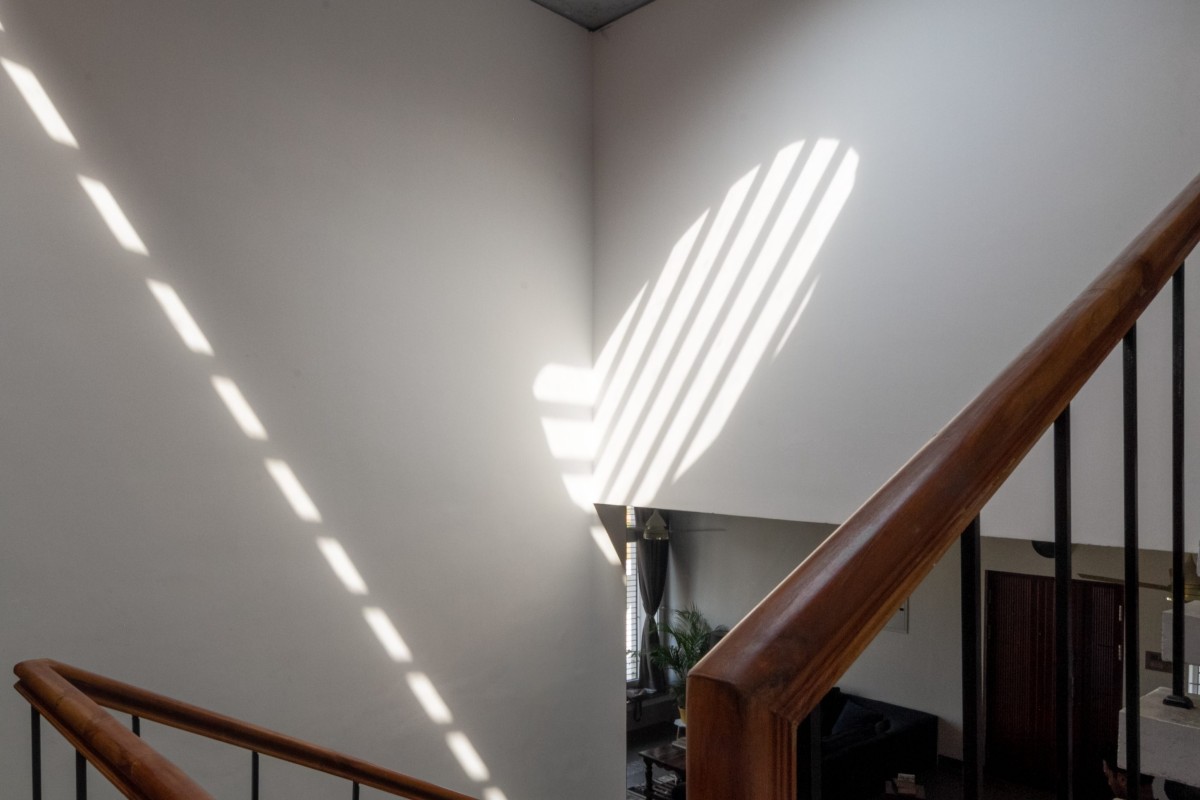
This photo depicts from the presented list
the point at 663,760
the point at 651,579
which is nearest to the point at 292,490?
the point at 663,760

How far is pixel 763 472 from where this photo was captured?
11.3 ft

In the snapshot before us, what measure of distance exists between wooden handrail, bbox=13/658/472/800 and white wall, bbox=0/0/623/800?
2.75 ft

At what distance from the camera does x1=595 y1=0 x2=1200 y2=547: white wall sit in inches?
103

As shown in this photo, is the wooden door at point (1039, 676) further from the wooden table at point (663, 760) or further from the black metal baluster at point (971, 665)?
the black metal baluster at point (971, 665)

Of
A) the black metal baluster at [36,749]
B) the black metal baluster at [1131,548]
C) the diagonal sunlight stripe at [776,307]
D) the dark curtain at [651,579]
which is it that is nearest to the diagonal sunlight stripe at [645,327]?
the diagonal sunlight stripe at [776,307]

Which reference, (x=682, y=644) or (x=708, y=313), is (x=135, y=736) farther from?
(x=682, y=644)

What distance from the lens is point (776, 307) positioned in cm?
344

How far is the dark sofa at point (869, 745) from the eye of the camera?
6.53 metres

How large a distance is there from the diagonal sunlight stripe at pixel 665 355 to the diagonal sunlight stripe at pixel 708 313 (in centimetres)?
6

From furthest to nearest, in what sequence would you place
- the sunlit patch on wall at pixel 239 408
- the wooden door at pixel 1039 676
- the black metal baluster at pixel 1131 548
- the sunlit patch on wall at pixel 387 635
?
the wooden door at pixel 1039 676 → the sunlit patch on wall at pixel 387 635 → the sunlit patch on wall at pixel 239 408 → the black metal baluster at pixel 1131 548

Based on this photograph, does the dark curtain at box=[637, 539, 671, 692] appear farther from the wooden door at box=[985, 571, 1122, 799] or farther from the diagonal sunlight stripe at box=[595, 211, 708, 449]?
the diagonal sunlight stripe at box=[595, 211, 708, 449]

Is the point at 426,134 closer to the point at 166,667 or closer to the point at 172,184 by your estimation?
the point at 172,184

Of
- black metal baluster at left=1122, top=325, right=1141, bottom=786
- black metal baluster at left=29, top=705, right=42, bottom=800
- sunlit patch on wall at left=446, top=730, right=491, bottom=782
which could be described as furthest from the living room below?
black metal baluster at left=29, top=705, right=42, bottom=800

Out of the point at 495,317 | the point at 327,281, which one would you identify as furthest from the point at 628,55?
the point at 327,281
